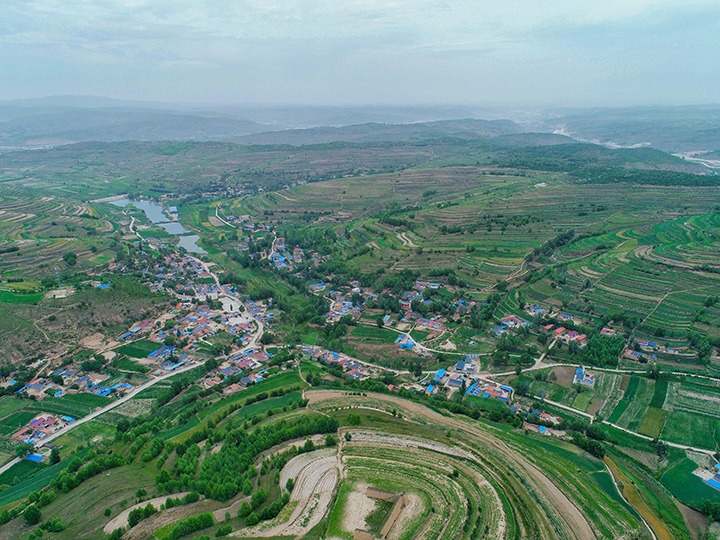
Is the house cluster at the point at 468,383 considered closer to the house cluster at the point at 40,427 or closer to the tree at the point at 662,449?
the tree at the point at 662,449

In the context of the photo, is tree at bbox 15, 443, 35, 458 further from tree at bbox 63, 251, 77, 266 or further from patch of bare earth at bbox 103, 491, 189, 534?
tree at bbox 63, 251, 77, 266

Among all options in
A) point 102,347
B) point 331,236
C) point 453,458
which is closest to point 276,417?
point 453,458

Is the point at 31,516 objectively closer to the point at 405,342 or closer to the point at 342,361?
the point at 342,361

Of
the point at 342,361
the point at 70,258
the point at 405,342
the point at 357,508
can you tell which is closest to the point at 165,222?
the point at 70,258

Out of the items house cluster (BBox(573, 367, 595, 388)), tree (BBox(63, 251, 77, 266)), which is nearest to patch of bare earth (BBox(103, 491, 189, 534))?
house cluster (BBox(573, 367, 595, 388))

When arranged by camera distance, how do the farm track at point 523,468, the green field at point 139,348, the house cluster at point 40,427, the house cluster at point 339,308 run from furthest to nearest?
the house cluster at point 339,308, the green field at point 139,348, the house cluster at point 40,427, the farm track at point 523,468

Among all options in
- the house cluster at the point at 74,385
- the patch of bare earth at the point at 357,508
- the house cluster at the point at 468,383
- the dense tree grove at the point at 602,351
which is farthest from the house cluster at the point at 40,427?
the dense tree grove at the point at 602,351
